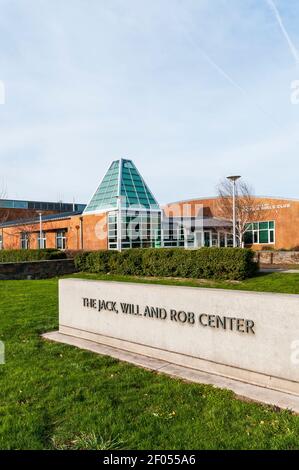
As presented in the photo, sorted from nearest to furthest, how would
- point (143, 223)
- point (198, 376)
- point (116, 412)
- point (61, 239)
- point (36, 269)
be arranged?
point (116, 412)
point (198, 376)
point (36, 269)
point (143, 223)
point (61, 239)

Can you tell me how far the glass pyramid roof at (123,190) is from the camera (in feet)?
115

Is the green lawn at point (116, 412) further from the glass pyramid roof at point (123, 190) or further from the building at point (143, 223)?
the glass pyramid roof at point (123, 190)

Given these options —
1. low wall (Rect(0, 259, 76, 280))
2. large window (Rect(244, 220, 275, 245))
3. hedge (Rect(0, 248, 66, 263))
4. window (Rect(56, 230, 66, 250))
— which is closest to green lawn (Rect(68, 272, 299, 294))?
low wall (Rect(0, 259, 76, 280))

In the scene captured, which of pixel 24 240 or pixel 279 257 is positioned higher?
pixel 24 240

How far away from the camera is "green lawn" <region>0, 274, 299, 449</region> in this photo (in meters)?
3.35

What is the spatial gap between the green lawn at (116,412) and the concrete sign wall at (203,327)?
54 centimetres

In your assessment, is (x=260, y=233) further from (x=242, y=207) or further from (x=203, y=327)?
(x=203, y=327)

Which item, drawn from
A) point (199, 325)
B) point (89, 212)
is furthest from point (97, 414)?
point (89, 212)

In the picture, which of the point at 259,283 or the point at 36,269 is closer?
→ the point at 259,283

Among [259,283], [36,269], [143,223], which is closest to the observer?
[259,283]

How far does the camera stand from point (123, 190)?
35.7m

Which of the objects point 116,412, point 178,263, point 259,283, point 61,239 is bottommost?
point 116,412

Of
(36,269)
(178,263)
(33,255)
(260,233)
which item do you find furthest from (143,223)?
(178,263)

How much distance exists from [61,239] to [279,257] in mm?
23722
